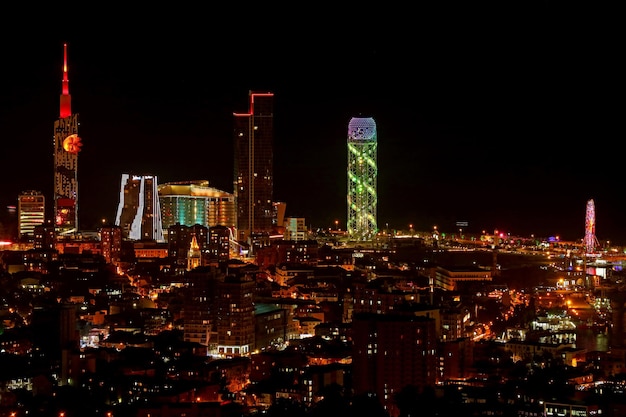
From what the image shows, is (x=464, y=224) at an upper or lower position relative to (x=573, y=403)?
upper

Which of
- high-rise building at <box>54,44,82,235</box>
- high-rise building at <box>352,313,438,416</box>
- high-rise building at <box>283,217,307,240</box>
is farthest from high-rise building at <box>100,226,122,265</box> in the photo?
high-rise building at <box>352,313,438,416</box>

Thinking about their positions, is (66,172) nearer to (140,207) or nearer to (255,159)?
(140,207)

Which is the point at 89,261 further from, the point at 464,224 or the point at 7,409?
the point at 464,224

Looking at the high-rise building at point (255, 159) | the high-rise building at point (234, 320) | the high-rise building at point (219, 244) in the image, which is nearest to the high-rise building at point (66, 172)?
the high-rise building at point (255, 159)

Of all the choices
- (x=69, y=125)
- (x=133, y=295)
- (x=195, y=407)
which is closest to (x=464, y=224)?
(x=69, y=125)

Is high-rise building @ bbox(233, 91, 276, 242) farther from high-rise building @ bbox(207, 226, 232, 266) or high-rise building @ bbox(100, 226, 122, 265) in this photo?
high-rise building @ bbox(207, 226, 232, 266)

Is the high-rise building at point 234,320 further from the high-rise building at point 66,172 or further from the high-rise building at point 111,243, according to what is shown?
the high-rise building at point 66,172
